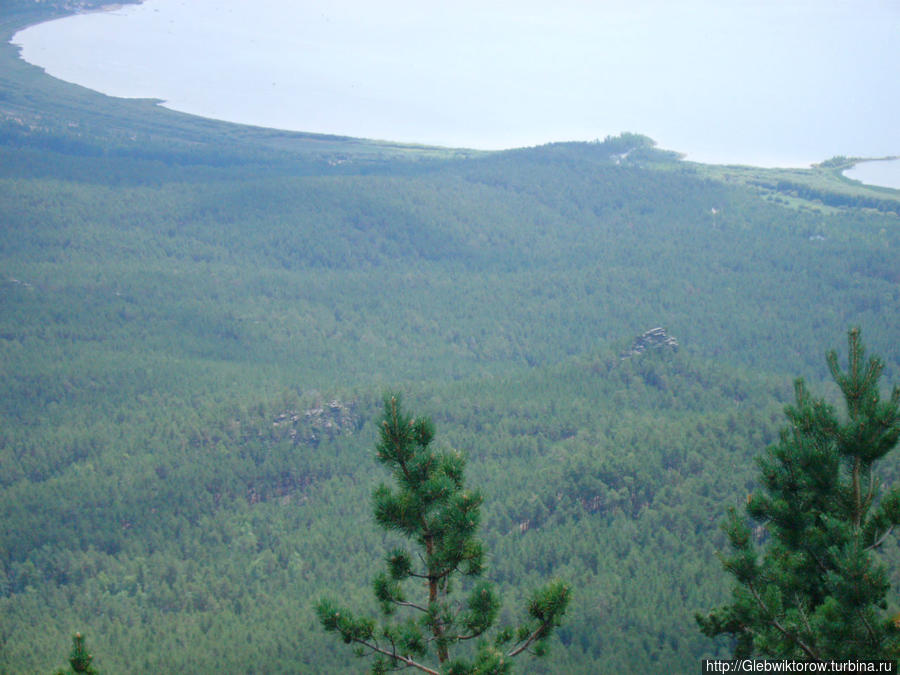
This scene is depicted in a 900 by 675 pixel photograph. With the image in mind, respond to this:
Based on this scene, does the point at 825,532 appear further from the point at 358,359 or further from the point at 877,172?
the point at 877,172

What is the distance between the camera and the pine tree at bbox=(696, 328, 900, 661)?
1502cm

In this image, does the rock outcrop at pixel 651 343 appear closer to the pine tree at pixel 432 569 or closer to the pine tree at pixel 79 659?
the pine tree at pixel 432 569

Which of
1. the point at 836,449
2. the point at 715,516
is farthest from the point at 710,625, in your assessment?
A: the point at 715,516

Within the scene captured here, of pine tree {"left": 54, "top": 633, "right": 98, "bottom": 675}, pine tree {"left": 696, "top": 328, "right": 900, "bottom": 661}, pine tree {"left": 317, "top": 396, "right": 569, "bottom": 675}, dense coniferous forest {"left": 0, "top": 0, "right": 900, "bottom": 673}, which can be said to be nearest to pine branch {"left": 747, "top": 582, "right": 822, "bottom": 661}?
pine tree {"left": 696, "top": 328, "right": 900, "bottom": 661}

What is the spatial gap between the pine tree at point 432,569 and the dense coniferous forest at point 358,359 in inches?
54.2

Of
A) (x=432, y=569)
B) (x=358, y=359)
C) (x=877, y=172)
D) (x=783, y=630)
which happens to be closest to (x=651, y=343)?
(x=358, y=359)

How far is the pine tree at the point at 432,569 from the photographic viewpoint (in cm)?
1560

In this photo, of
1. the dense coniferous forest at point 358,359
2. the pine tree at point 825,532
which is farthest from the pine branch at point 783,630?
the dense coniferous forest at point 358,359

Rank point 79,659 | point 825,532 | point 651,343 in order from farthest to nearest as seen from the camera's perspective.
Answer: point 651,343 → point 825,532 → point 79,659

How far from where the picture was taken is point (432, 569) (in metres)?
16.2

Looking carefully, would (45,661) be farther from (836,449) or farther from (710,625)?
(836,449)

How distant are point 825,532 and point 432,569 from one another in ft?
24.4

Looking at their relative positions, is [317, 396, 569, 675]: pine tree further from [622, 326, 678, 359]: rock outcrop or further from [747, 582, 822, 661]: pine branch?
[622, 326, 678, 359]: rock outcrop

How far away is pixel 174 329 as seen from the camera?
104 meters
